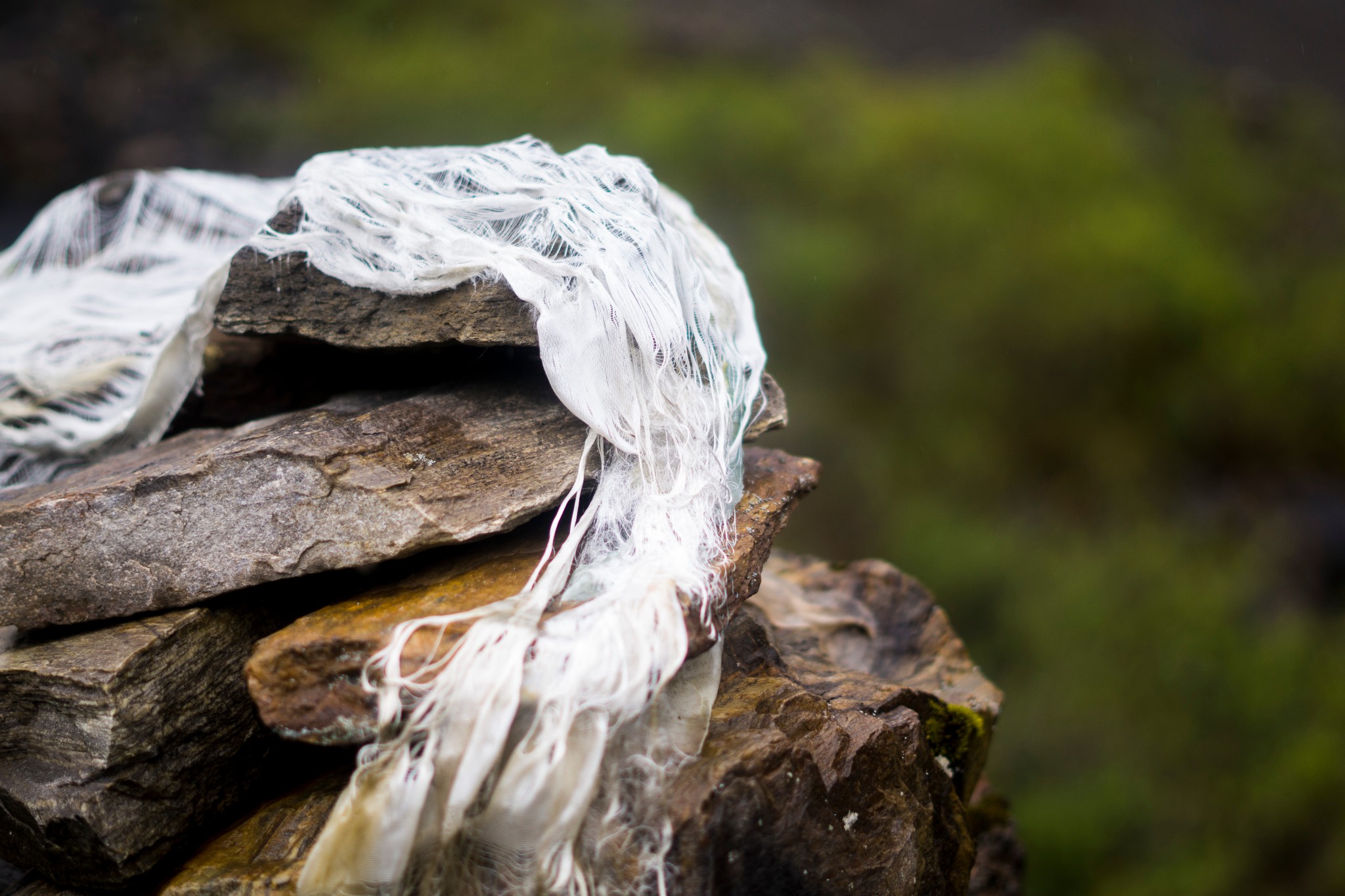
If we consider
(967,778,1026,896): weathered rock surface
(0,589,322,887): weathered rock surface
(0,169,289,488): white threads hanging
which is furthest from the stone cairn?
(967,778,1026,896): weathered rock surface

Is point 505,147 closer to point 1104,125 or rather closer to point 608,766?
point 608,766

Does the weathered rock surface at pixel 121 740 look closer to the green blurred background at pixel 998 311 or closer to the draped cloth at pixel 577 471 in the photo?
the draped cloth at pixel 577 471

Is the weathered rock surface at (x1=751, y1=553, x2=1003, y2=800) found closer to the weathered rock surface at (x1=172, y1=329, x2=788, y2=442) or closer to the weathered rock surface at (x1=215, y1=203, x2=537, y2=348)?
the weathered rock surface at (x1=215, y1=203, x2=537, y2=348)

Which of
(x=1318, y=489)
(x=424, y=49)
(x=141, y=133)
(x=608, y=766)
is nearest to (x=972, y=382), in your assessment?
(x=1318, y=489)

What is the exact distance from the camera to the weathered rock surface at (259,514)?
1656 mm

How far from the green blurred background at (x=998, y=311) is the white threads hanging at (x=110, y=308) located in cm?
331

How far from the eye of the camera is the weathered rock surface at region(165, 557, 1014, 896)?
151 cm

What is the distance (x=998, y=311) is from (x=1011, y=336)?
240 millimetres

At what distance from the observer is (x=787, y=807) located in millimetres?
1575

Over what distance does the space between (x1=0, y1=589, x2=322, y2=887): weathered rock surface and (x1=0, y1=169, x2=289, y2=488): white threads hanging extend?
2.58ft

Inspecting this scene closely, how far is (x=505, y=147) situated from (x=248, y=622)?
1.24 m

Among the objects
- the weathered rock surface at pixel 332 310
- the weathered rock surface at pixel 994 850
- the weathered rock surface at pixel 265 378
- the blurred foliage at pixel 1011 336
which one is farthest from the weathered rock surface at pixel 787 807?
the blurred foliage at pixel 1011 336

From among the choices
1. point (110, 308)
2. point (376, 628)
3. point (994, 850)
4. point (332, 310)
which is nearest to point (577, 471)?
point (376, 628)

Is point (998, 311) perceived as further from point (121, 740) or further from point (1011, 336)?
point (121, 740)
